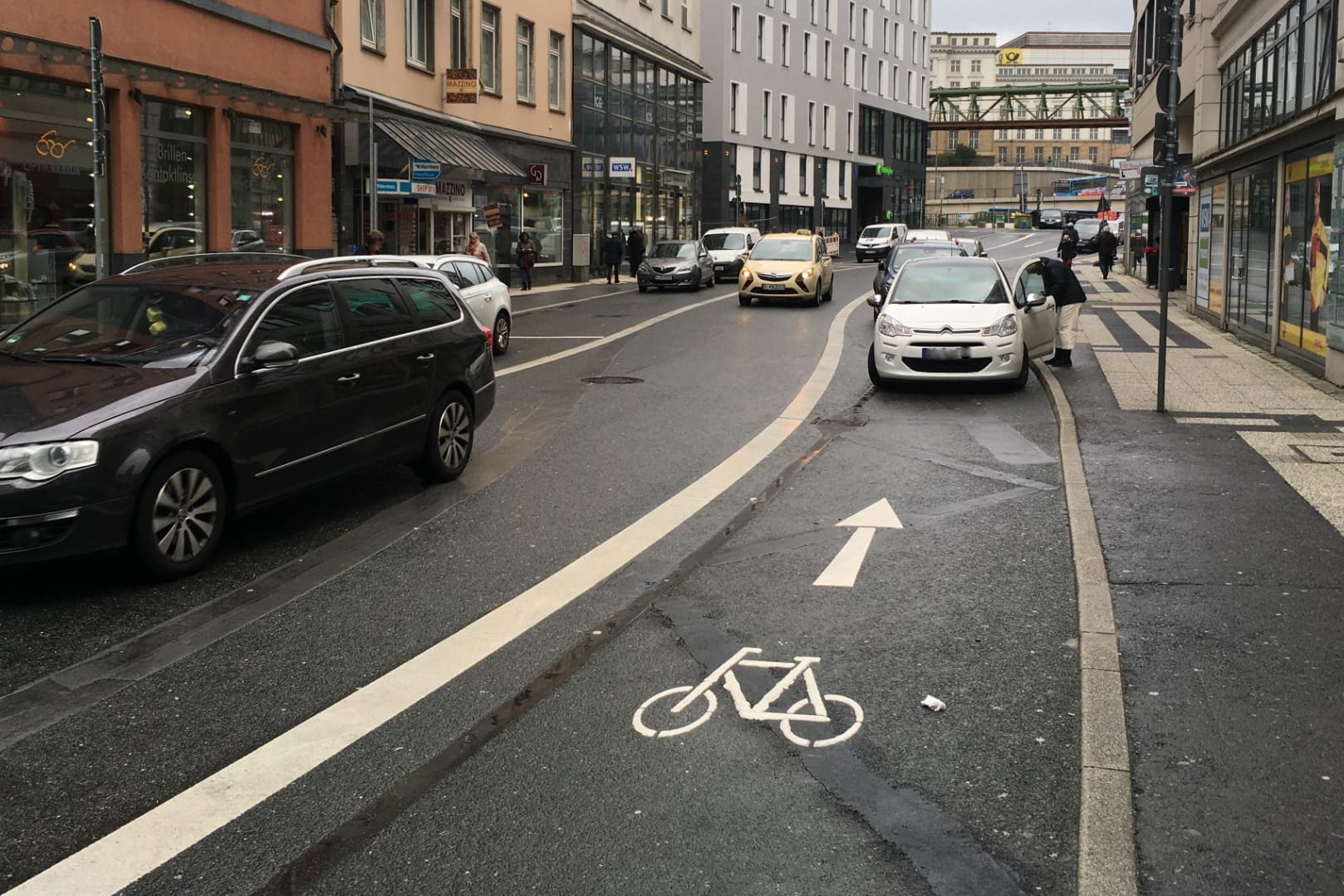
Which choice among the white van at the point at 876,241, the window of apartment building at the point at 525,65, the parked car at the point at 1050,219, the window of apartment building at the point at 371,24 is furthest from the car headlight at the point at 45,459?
the parked car at the point at 1050,219

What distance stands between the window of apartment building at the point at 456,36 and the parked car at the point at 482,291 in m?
14.8

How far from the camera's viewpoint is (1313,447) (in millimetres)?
11586

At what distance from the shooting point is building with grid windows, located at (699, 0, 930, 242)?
6353 centimetres

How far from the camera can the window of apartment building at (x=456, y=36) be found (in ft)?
109

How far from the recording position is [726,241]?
44750 millimetres

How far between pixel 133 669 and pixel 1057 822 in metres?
3.82

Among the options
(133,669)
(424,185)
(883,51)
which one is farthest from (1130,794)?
(883,51)

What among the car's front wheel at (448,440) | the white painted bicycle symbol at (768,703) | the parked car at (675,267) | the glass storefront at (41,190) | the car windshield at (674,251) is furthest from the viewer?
the car windshield at (674,251)

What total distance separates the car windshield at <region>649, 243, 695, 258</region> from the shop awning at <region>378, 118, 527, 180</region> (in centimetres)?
457

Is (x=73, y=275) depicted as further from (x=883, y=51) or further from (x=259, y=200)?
(x=883, y=51)

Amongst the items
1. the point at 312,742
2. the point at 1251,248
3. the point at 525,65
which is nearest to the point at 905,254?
the point at 1251,248

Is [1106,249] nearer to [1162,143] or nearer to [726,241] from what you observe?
[726,241]

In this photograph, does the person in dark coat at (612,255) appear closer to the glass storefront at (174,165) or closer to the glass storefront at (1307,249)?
the glass storefront at (174,165)

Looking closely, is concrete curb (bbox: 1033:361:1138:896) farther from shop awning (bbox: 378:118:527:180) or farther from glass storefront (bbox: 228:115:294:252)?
shop awning (bbox: 378:118:527:180)
